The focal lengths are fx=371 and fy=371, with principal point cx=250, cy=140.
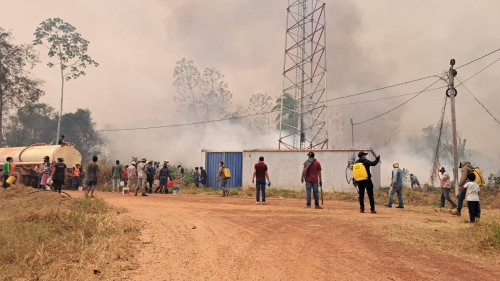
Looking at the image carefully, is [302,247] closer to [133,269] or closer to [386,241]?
[386,241]

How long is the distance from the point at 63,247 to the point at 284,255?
3066mm

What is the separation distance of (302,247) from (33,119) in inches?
1985

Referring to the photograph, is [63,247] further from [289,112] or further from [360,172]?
[289,112]

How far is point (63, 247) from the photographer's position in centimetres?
510

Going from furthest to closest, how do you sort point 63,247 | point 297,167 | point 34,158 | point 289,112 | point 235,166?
1. point 289,112
2. point 235,166
3. point 297,167
4. point 34,158
5. point 63,247

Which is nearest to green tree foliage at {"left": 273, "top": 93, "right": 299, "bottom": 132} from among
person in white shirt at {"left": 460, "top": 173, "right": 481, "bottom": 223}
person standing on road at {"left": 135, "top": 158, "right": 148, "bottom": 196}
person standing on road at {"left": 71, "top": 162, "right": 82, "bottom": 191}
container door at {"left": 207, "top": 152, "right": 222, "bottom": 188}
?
container door at {"left": 207, "top": 152, "right": 222, "bottom": 188}

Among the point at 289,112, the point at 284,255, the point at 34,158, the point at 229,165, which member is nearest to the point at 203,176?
the point at 229,165

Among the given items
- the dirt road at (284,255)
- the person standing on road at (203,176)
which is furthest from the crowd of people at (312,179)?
the person standing on road at (203,176)

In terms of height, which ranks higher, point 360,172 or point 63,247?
point 360,172

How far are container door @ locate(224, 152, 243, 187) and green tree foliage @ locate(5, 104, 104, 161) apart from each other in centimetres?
2929

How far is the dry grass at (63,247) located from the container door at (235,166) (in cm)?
1647

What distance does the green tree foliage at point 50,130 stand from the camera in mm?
46344

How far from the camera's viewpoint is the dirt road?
4492 millimetres

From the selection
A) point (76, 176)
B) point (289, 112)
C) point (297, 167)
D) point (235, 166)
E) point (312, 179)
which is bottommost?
point (312, 179)
